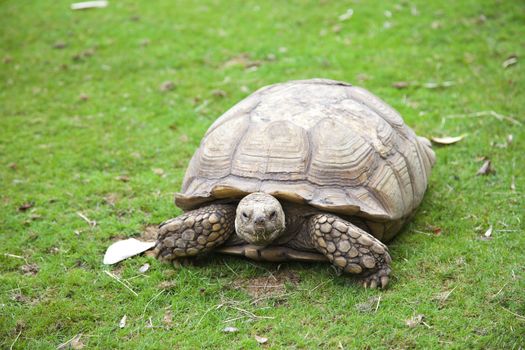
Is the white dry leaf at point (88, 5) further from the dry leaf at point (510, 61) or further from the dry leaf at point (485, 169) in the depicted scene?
the dry leaf at point (485, 169)

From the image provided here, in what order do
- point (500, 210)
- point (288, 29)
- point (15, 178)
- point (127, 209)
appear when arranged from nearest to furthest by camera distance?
point (500, 210) < point (127, 209) < point (15, 178) < point (288, 29)

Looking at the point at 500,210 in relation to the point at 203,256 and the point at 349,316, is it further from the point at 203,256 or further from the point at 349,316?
the point at 203,256

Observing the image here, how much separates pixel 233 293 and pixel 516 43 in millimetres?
5616

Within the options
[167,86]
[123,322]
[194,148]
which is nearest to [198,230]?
[123,322]

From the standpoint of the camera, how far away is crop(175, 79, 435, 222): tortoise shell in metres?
3.68

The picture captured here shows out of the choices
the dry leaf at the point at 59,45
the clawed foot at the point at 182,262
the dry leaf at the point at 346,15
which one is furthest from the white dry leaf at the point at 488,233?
the dry leaf at the point at 59,45

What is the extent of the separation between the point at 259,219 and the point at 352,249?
593 mm

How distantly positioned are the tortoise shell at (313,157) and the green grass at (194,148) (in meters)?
0.46

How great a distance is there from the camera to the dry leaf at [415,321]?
10.7ft

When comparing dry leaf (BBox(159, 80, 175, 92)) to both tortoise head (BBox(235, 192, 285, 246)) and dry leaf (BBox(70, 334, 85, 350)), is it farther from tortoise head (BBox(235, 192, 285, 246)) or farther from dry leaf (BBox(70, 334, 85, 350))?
dry leaf (BBox(70, 334, 85, 350))

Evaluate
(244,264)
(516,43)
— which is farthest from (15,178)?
(516,43)

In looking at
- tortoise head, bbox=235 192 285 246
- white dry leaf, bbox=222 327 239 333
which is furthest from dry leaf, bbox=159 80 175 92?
white dry leaf, bbox=222 327 239 333

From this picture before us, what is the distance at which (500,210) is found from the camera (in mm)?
4426

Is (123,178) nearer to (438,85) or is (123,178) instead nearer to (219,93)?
(219,93)
